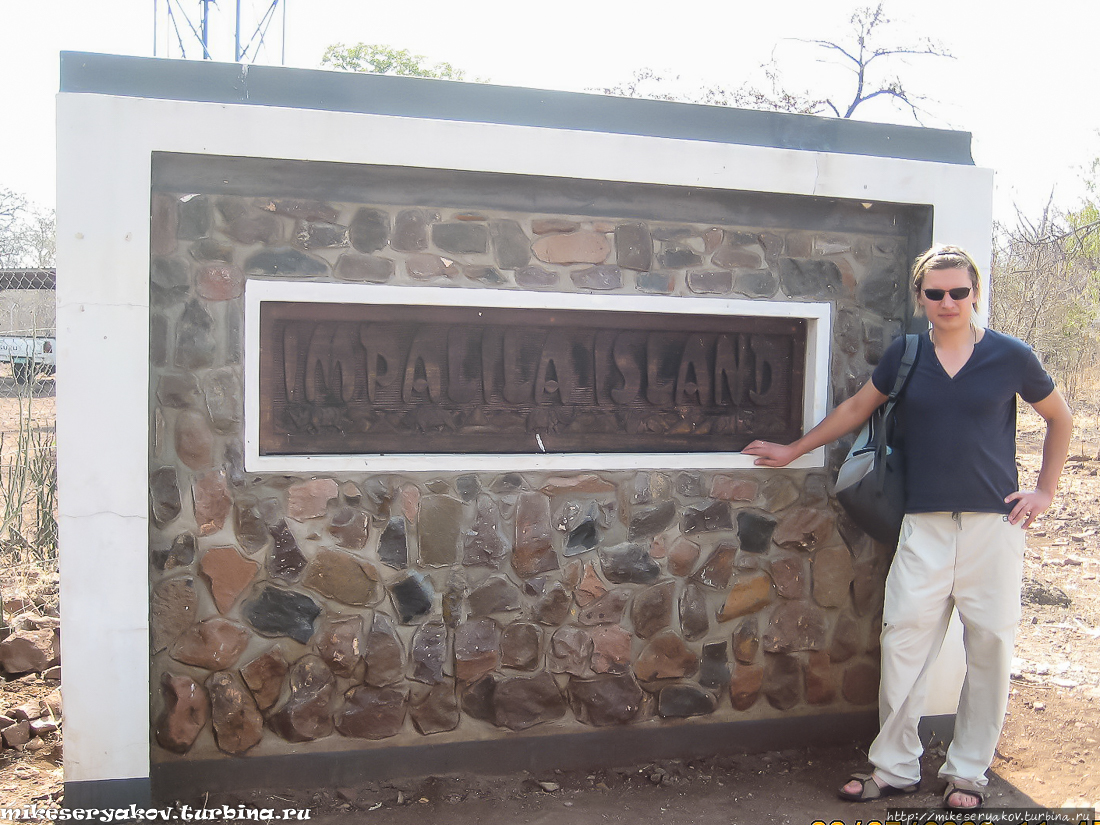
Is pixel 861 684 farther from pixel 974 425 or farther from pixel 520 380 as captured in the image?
pixel 520 380

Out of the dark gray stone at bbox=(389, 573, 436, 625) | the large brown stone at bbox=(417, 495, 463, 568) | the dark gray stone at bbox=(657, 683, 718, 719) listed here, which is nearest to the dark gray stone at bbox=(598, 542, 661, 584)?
the dark gray stone at bbox=(657, 683, 718, 719)

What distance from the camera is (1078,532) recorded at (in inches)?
261

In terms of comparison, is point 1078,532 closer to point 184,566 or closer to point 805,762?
point 805,762

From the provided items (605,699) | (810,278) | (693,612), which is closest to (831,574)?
(693,612)

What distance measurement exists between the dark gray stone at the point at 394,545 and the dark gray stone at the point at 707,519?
104cm

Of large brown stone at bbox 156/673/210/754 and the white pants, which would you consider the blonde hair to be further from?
large brown stone at bbox 156/673/210/754

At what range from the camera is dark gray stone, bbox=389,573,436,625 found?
9.53ft

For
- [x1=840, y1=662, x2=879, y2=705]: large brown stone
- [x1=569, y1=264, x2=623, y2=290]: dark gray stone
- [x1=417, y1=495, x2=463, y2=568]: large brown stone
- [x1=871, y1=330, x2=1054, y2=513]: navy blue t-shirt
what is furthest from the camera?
[x1=840, y1=662, x2=879, y2=705]: large brown stone

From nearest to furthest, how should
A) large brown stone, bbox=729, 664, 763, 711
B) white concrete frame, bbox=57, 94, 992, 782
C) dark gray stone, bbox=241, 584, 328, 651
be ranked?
white concrete frame, bbox=57, 94, 992, 782, dark gray stone, bbox=241, 584, 328, 651, large brown stone, bbox=729, 664, 763, 711

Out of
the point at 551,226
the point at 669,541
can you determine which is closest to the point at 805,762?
the point at 669,541

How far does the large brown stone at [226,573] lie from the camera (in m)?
2.77

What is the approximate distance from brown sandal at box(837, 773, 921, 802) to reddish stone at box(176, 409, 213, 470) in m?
2.48

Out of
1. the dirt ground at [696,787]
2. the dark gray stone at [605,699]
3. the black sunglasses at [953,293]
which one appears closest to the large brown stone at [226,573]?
the dirt ground at [696,787]

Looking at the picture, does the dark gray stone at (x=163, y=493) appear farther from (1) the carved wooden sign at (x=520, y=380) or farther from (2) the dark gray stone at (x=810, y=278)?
(2) the dark gray stone at (x=810, y=278)
